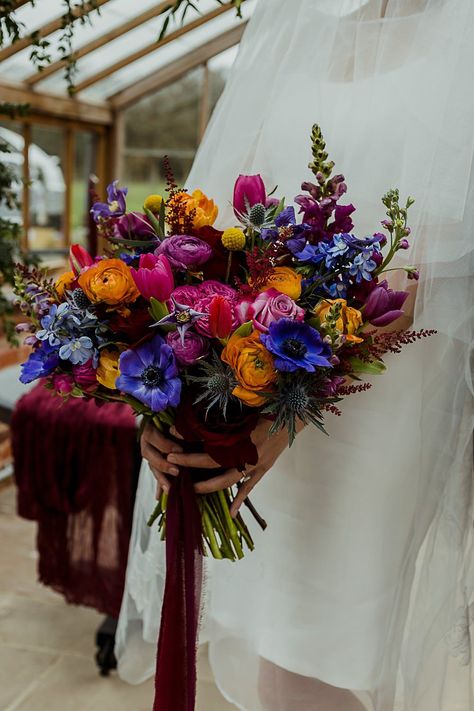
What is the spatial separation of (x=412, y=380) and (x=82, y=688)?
133 centimetres

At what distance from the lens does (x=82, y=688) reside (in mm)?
2037

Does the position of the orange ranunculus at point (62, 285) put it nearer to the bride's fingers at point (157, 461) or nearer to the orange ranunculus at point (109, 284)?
the orange ranunculus at point (109, 284)

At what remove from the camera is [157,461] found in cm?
124

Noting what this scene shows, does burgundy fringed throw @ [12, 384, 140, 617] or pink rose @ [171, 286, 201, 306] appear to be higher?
pink rose @ [171, 286, 201, 306]

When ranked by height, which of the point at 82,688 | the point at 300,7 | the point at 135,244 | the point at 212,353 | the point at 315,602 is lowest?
the point at 82,688

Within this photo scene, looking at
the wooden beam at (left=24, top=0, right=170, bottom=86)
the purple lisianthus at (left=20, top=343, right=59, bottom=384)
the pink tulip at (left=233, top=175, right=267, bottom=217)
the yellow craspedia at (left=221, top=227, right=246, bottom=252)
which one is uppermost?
the wooden beam at (left=24, top=0, right=170, bottom=86)

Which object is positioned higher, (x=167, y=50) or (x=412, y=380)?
(x=167, y=50)

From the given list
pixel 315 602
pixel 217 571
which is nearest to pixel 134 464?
pixel 217 571

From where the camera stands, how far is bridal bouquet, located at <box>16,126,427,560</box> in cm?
101

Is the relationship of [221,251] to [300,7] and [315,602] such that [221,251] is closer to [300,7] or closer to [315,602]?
[300,7]

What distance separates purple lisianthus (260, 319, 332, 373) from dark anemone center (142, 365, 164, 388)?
17 cm

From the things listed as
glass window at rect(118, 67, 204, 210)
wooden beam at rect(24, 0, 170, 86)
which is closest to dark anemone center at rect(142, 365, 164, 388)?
wooden beam at rect(24, 0, 170, 86)

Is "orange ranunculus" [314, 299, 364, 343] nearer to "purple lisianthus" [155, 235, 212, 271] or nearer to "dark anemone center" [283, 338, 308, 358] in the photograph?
"dark anemone center" [283, 338, 308, 358]

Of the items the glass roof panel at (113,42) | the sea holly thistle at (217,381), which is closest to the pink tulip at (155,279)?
the sea holly thistle at (217,381)
